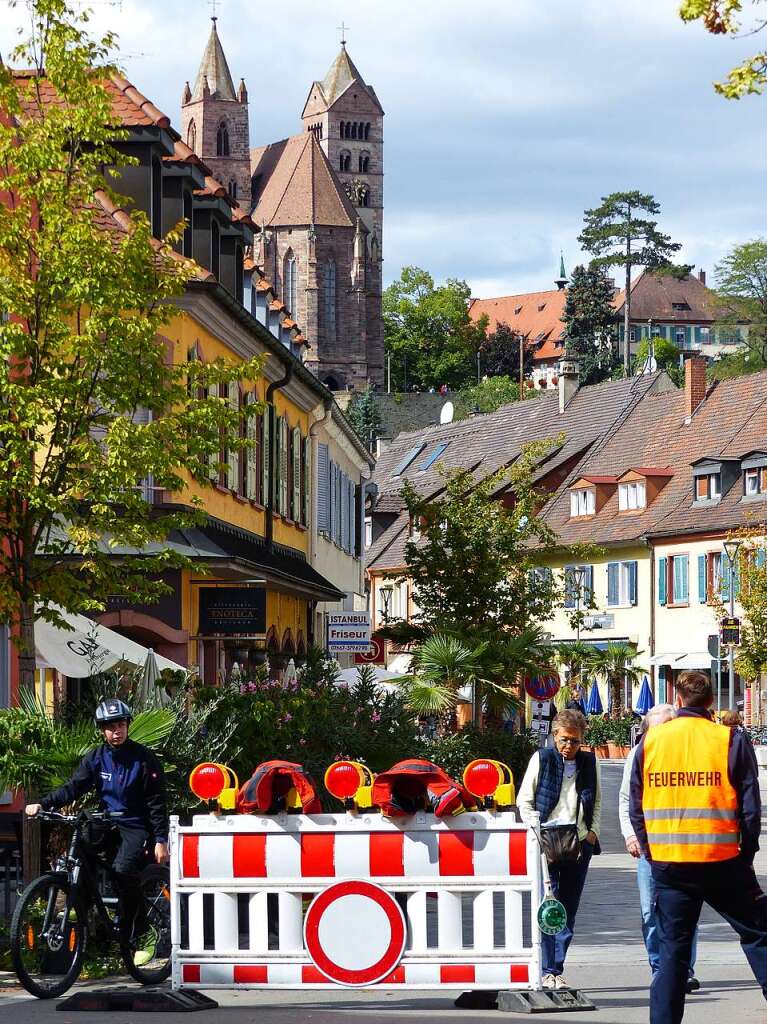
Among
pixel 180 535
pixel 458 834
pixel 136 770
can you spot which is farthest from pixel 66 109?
pixel 180 535

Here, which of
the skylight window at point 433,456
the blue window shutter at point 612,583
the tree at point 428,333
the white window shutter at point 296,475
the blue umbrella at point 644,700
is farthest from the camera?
the tree at point 428,333

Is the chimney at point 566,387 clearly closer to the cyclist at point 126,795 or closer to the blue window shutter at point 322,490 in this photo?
the blue window shutter at point 322,490

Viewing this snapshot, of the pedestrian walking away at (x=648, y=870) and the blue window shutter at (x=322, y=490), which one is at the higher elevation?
the blue window shutter at (x=322, y=490)

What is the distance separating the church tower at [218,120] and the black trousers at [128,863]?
160 m

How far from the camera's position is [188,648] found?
2492 centimetres

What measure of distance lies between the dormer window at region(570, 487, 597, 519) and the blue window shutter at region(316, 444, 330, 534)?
95.7 ft

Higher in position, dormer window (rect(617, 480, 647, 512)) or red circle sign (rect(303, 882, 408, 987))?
dormer window (rect(617, 480, 647, 512))

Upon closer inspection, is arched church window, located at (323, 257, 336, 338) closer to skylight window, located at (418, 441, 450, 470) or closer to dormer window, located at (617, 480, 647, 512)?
skylight window, located at (418, 441, 450, 470)

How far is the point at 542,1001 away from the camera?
10141mm

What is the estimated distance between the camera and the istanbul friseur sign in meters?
25.0

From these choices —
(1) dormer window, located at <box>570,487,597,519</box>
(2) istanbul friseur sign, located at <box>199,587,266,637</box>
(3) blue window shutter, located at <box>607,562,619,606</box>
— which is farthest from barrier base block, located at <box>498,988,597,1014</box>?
(1) dormer window, located at <box>570,487,597,519</box>

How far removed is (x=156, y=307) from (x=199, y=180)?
483 inches

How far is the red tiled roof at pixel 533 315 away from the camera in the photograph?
170125 millimetres

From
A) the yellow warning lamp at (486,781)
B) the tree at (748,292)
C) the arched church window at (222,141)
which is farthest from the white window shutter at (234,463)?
the arched church window at (222,141)
